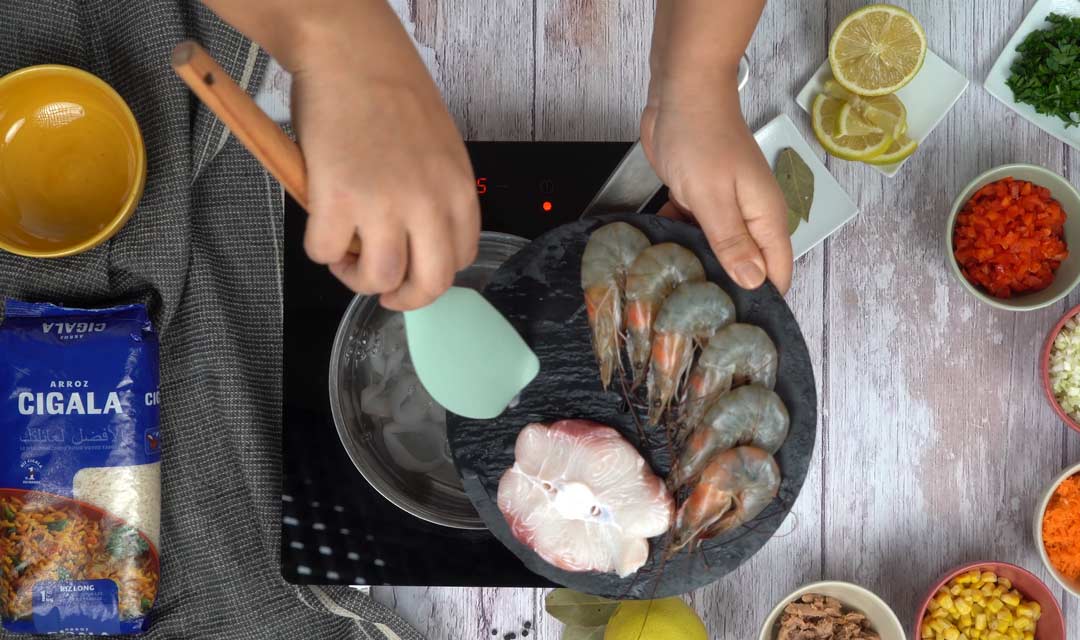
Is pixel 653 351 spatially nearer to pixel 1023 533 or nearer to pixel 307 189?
pixel 307 189

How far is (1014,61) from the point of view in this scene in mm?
1022

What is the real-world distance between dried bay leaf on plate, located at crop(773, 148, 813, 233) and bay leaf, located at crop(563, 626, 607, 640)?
511 mm

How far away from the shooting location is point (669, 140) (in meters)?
0.80

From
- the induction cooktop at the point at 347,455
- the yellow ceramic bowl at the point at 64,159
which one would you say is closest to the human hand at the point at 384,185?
the induction cooktop at the point at 347,455

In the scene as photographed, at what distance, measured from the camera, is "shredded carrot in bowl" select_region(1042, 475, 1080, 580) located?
A: 96 centimetres

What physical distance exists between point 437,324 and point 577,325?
0.14 meters

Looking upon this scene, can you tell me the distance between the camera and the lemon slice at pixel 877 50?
97 cm

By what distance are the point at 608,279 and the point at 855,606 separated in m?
0.50

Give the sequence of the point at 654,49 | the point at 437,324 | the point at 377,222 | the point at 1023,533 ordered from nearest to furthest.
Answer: the point at 377,222
the point at 437,324
the point at 654,49
the point at 1023,533

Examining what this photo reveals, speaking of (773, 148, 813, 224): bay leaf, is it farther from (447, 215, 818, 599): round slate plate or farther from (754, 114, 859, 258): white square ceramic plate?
(447, 215, 818, 599): round slate plate


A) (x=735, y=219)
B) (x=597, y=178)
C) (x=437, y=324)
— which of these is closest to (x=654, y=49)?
(x=597, y=178)

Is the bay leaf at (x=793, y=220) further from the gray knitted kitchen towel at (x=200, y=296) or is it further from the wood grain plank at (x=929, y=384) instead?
the gray knitted kitchen towel at (x=200, y=296)

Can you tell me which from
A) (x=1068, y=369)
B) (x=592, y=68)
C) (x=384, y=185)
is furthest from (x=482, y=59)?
(x=1068, y=369)

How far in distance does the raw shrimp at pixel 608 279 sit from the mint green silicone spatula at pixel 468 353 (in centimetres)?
7
